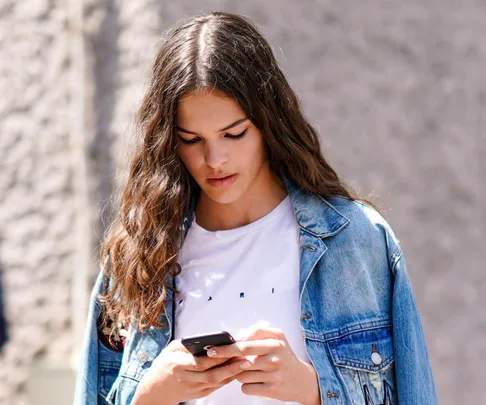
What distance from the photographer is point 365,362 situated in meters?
2.31

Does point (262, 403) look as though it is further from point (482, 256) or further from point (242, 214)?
point (482, 256)

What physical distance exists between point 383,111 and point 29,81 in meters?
1.75

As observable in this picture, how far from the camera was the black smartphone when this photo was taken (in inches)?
79.7

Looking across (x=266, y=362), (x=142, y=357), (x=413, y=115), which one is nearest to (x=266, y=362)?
(x=266, y=362)

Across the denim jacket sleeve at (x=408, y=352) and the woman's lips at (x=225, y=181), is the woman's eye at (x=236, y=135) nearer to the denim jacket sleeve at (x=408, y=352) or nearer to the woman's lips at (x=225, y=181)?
the woman's lips at (x=225, y=181)

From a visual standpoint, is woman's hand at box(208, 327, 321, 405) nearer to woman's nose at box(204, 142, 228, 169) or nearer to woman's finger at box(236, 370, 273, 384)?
woman's finger at box(236, 370, 273, 384)

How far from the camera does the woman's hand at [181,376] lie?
6.95ft

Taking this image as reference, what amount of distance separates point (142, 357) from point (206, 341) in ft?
1.44

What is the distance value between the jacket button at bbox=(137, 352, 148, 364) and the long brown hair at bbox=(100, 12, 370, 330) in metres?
0.07

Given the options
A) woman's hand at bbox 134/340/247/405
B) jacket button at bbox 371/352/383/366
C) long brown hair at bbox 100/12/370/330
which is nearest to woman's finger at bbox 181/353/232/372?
woman's hand at bbox 134/340/247/405

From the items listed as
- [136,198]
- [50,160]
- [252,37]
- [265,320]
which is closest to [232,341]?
[265,320]

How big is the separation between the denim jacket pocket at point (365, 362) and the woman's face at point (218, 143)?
0.46 metres

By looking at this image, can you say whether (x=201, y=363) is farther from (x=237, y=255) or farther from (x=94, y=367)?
(x=94, y=367)

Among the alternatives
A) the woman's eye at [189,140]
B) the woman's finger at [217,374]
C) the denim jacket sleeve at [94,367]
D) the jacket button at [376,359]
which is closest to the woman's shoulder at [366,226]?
the jacket button at [376,359]
